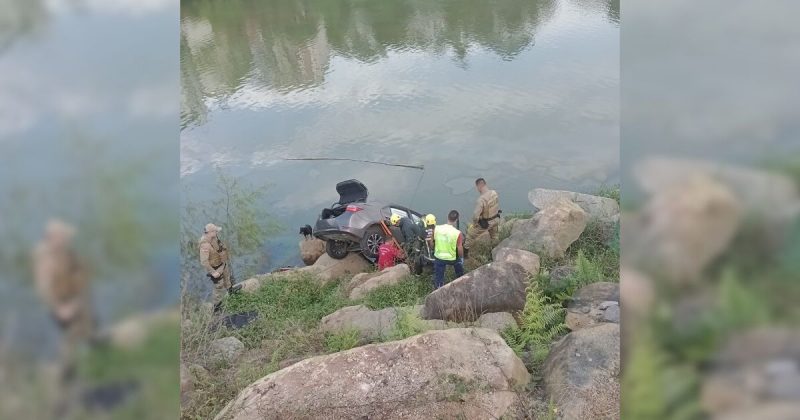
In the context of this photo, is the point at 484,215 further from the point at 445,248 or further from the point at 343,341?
the point at 343,341

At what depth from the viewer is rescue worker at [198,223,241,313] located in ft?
24.8

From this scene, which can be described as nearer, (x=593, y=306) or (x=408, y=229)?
(x=593, y=306)

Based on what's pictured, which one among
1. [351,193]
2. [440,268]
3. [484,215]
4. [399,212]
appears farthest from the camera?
[351,193]

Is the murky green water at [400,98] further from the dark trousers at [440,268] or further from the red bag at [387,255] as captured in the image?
the dark trousers at [440,268]

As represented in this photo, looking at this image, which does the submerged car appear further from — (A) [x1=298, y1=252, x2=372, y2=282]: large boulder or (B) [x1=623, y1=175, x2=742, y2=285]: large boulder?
(B) [x1=623, y1=175, x2=742, y2=285]: large boulder

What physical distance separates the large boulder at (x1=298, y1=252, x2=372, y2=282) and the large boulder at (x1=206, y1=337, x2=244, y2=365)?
8.05 ft

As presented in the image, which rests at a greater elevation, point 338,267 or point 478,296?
point 478,296

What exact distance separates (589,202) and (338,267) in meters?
3.86

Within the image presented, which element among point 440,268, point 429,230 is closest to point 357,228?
point 429,230

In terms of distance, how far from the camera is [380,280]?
6.98m

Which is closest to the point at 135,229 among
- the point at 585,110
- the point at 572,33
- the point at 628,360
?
the point at 628,360

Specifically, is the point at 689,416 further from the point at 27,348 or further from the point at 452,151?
the point at 452,151

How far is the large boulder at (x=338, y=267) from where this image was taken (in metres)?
8.17

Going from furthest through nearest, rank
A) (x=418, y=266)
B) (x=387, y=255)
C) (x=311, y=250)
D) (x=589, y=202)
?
(x=311, y=250)
(x=589, y=202)
(x=387, y=255)
(x=418, y=266)
